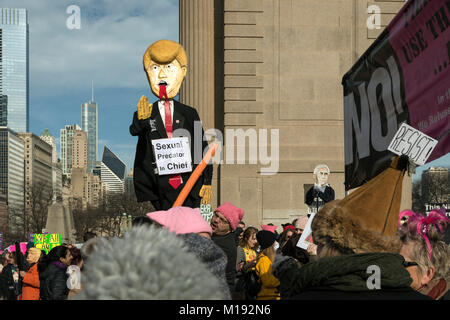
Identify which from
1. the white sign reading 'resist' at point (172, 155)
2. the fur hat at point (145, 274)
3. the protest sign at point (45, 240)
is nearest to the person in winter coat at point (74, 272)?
the white sign reading 'resist' at point (172, 155)

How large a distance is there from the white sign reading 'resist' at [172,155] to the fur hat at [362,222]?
3122 mm

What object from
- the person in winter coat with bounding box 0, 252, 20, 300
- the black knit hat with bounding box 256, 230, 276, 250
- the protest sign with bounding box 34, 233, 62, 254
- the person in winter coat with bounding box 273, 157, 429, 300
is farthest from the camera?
the protest sign with bounding box 34, 233, 62, 254

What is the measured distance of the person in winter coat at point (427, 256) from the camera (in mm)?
4008

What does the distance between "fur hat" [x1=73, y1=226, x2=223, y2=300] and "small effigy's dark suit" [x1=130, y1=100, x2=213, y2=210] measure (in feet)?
15.5

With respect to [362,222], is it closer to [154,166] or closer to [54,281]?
[154,166]

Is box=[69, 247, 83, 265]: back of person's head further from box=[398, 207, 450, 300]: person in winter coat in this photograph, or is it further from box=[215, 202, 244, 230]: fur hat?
box=[398, 207, 450, 300]: person in winter coat

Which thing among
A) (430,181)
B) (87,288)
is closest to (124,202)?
(430,181)

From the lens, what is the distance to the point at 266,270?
22.0 ft

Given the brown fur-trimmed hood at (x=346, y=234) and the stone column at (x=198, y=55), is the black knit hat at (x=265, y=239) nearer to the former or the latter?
the brown fur-trimmed hood at (x=346, y=234)

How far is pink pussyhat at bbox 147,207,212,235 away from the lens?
127 inches

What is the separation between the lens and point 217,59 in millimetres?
22375


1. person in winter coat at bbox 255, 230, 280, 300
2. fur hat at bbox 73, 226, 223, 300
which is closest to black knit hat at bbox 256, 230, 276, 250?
person in winter coat at bbox 255, 230, 280, 300

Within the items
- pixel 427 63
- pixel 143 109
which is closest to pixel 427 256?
pixel 427 63

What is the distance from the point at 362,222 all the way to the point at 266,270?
3804mm
